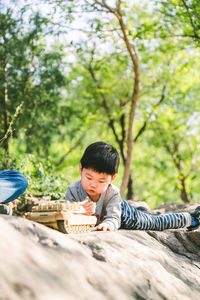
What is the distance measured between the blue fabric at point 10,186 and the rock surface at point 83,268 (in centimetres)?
83

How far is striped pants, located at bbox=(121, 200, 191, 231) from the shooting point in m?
3.60

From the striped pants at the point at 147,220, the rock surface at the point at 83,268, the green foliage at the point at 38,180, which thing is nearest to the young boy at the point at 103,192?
→ the striped pants at the point at 147,220

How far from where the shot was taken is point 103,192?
11.4ft

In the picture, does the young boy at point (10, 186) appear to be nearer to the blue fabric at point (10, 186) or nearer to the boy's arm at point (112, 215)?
the blue fabric at point (10, 186)

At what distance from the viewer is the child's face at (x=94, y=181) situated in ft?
10.7

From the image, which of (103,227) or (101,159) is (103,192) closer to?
(101,159)

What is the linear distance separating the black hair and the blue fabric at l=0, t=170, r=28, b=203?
62cm

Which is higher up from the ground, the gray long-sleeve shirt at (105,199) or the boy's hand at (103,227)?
the gray long-sleeve shirt at (105,199)

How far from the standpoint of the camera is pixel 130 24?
10.8 meters

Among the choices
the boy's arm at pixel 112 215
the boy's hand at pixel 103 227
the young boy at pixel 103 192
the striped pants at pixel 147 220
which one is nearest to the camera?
the boy's hand at pixel 103 227

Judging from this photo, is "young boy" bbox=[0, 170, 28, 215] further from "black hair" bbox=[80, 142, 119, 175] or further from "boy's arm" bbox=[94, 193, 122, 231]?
"boy's arm" bbox=[94, 193, 122, 231]

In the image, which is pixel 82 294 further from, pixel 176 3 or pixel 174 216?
pixel 176 3

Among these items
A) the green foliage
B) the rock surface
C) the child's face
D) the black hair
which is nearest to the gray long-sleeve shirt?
the child's face

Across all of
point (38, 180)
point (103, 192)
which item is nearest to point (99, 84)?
point (38, 180)
